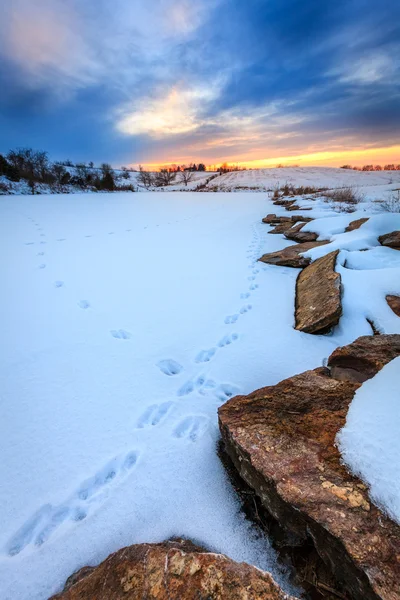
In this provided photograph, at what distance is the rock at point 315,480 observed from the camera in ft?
2.56

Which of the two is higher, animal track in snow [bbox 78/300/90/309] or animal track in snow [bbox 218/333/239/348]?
animal track in snow [bbox 78/300/90/309]

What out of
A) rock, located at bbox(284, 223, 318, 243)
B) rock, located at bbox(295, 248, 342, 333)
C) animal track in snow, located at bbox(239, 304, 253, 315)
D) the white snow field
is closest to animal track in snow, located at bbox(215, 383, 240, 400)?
the white snow field

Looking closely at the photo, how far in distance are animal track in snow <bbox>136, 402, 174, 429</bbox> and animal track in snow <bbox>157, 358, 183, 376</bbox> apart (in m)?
0.34

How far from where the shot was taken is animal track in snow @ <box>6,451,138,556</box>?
1124mm

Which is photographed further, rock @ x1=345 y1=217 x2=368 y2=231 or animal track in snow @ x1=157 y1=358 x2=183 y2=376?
rock @ x1=345 y1=217 x2=368 y2=231

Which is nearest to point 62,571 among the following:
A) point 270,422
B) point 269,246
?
point 270,422

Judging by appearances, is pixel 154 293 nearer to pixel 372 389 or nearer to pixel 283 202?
pixel 372 389

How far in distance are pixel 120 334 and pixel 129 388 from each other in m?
0.76

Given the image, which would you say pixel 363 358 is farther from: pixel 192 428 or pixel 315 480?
pixel 192 428

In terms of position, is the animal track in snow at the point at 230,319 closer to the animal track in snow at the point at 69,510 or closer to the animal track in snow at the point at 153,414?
the animal track in snow at the point at 153,414

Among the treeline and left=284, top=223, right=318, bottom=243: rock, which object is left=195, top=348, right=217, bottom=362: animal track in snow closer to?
left=284, top=223, right=318, bottom=243: rock

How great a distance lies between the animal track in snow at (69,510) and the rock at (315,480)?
616mm

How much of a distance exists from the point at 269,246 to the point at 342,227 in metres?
1.56

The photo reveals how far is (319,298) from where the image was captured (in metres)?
2.82
